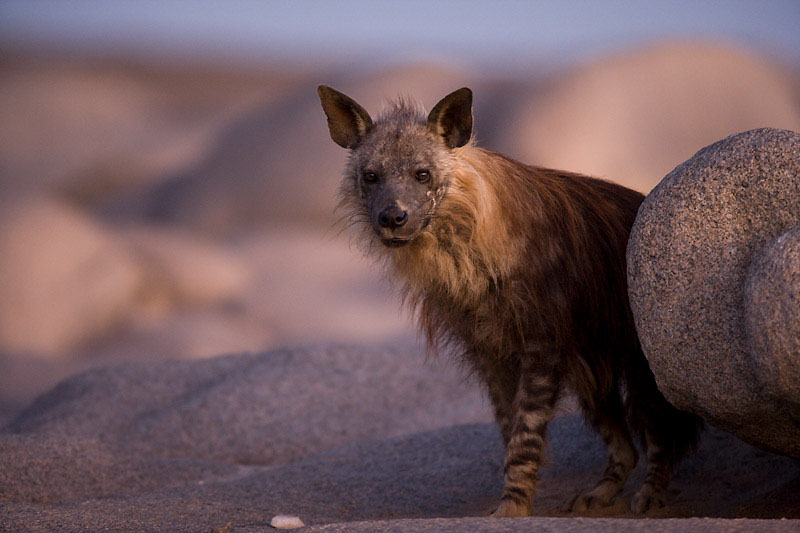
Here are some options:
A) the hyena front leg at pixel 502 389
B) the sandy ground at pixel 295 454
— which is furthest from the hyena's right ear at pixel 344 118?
the sandy ground at pixel 295 454

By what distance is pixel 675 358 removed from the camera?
3.84m

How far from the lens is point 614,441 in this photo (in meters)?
5.14

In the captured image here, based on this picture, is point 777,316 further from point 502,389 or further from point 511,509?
point 502,389

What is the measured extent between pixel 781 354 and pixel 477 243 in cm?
164

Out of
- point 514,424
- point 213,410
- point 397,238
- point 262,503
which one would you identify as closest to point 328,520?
point 262,503

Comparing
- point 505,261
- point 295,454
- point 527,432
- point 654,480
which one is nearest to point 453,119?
point 505,261

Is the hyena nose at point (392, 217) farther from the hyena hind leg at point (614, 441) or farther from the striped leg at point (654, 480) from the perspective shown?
the striped leg at point (654, 480)

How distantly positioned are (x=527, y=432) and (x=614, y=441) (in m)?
1.01

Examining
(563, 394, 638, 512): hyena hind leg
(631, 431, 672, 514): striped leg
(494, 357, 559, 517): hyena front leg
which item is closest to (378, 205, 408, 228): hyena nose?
(494, 357, 559, 517): hyena front leg

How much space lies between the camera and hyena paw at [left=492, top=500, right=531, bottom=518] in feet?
14.0

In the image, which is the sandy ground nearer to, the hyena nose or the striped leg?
the striped leg

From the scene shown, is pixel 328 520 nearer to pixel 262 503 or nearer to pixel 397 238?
pixel 262 503

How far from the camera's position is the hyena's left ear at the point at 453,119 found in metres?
4.43

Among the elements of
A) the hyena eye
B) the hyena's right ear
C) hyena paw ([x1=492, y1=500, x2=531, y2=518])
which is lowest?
hyena paw ([x1=492, y1=500, x2=531, y2=518])
